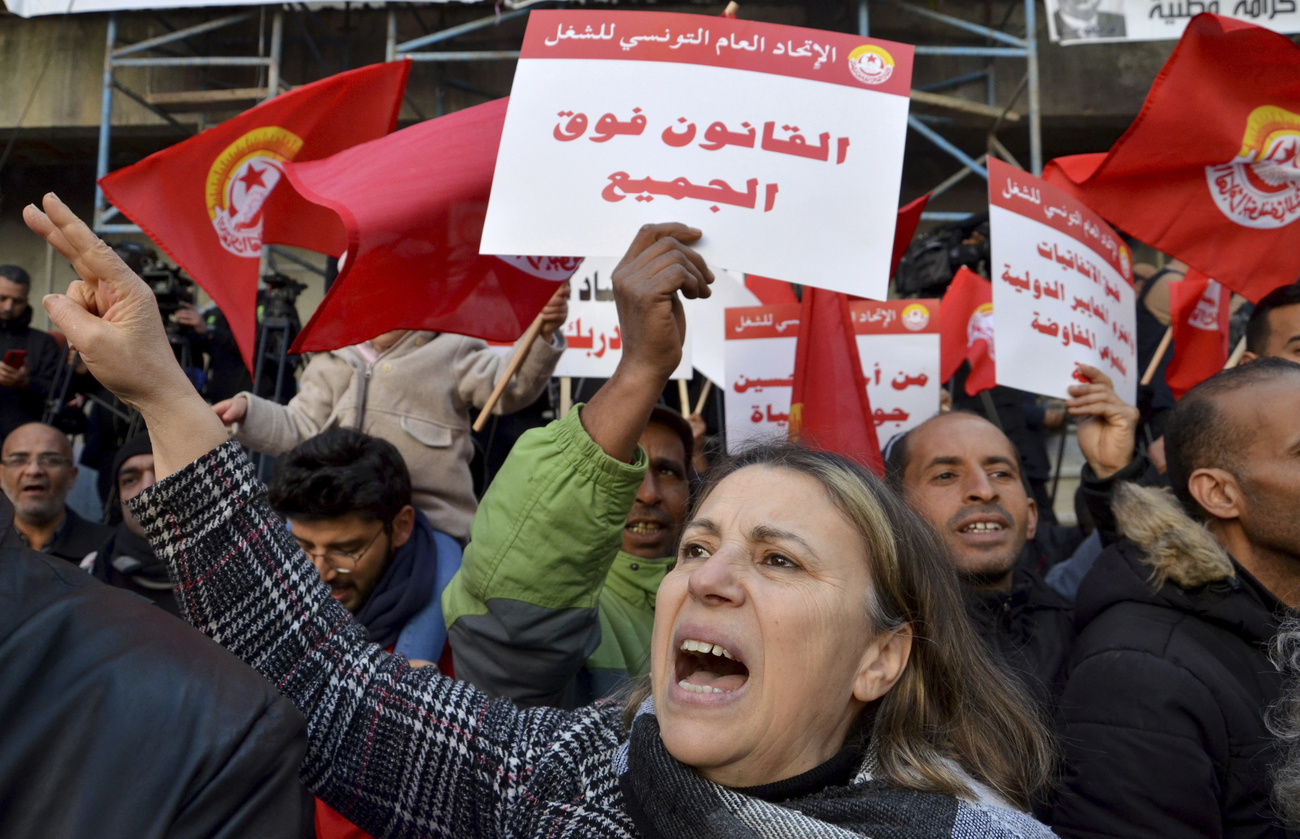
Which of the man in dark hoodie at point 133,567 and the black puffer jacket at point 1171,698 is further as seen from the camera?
the man in dark hoodie at point 133,567

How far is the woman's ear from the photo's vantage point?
1.51 meters

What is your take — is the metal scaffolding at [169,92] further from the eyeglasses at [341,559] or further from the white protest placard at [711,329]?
the eyeglasses at [341,559]

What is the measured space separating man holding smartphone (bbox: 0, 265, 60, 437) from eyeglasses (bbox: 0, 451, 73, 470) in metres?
0.69

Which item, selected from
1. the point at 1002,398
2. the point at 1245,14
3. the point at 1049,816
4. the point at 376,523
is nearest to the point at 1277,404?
the point at 1049,816

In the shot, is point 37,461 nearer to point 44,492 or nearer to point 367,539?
point 44,492

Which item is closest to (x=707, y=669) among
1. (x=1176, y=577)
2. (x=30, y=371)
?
(x=1176, y=577)

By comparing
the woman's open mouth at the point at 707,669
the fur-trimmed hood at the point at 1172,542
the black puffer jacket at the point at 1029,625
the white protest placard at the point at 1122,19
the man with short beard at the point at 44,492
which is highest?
the white protest placard at the point at 1122,19

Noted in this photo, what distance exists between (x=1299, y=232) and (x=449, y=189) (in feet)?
8.48

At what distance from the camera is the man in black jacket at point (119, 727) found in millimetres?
930

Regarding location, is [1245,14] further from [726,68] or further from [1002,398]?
[726,68]

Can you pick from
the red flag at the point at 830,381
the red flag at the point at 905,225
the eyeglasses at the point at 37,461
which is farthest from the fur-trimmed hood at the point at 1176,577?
the eyeglasses at the point at 37,461

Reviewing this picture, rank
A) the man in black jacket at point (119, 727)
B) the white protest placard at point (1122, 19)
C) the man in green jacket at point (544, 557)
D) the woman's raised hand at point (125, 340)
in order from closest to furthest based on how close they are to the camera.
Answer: the man in black jacket at point (119, 727) → the woman's raised hand at point (125, 340) → the man in green jacket at point (544, 557) → the white protest placard at point (1122, 19)

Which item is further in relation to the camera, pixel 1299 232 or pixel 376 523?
pixel 1299 232

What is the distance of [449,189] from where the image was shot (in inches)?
97.9
